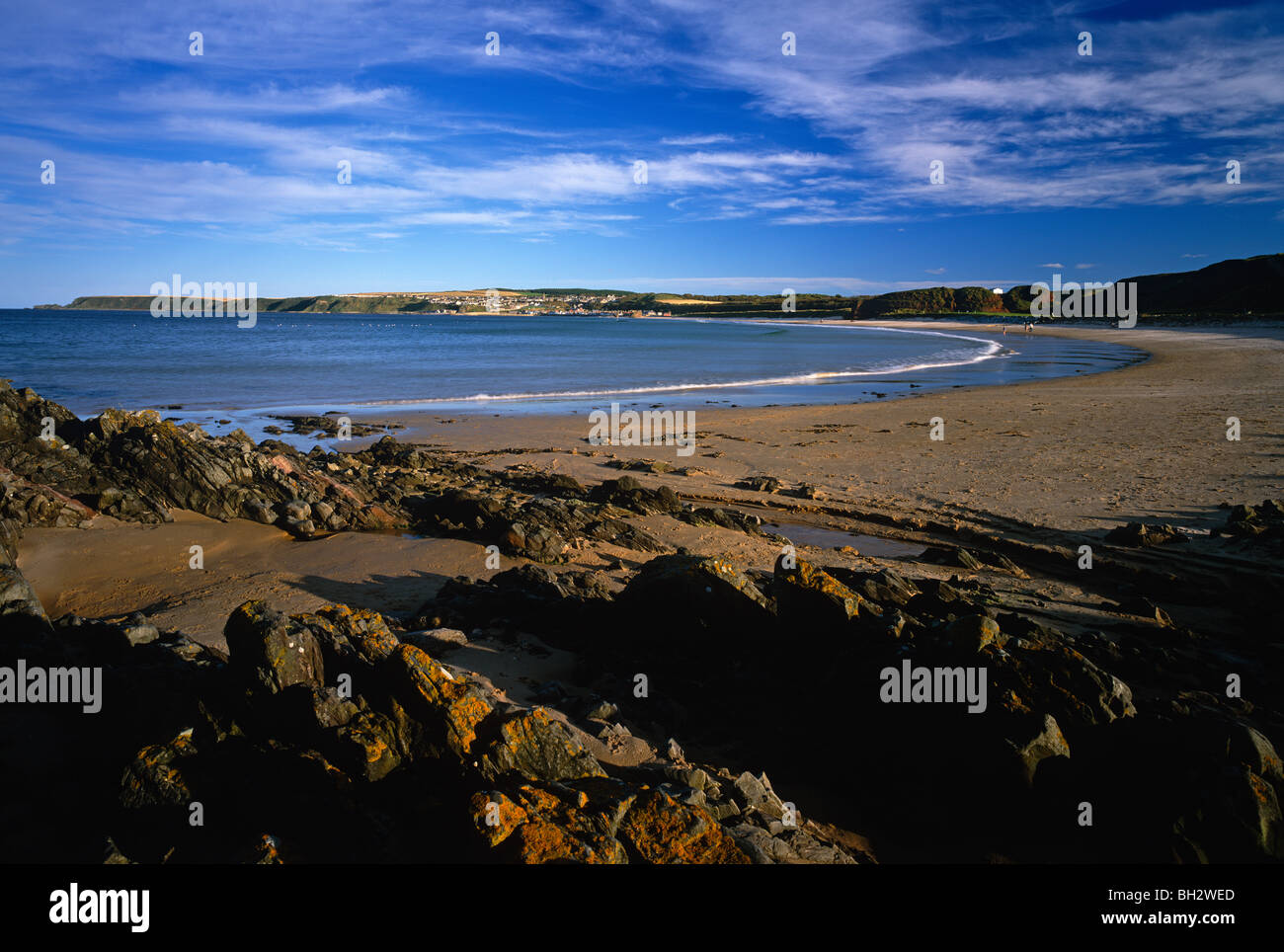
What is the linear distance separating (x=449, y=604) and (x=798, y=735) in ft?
12.9

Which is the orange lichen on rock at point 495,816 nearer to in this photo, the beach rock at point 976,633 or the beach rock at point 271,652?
the beach rock at point 271,652

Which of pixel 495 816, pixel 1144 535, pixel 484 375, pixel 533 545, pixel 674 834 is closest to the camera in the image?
pixel 495 816

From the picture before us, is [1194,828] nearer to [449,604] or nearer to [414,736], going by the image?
[414,736]

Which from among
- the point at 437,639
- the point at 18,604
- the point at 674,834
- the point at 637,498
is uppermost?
the point at 637,498

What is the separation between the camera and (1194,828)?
12.6 feet

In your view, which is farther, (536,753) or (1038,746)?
(1038,746)

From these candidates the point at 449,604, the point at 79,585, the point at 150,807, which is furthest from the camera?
the point at 79,585

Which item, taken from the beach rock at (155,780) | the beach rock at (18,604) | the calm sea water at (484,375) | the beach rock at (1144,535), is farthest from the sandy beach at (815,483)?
the calm sea water at (484,375)

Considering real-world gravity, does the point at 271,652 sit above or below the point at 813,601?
above

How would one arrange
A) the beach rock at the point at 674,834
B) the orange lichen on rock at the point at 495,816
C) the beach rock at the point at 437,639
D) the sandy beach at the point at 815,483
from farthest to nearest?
the sandy beach at the point at 815,483 < the beach rock at the point at 437,639 < the beach rock at the point at 674,834 < the orange lichen on rock at the point at 495,816

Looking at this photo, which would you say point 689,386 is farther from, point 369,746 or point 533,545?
point 369,746

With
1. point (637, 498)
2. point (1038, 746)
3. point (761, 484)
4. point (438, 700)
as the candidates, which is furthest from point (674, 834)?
point (761, 484)
